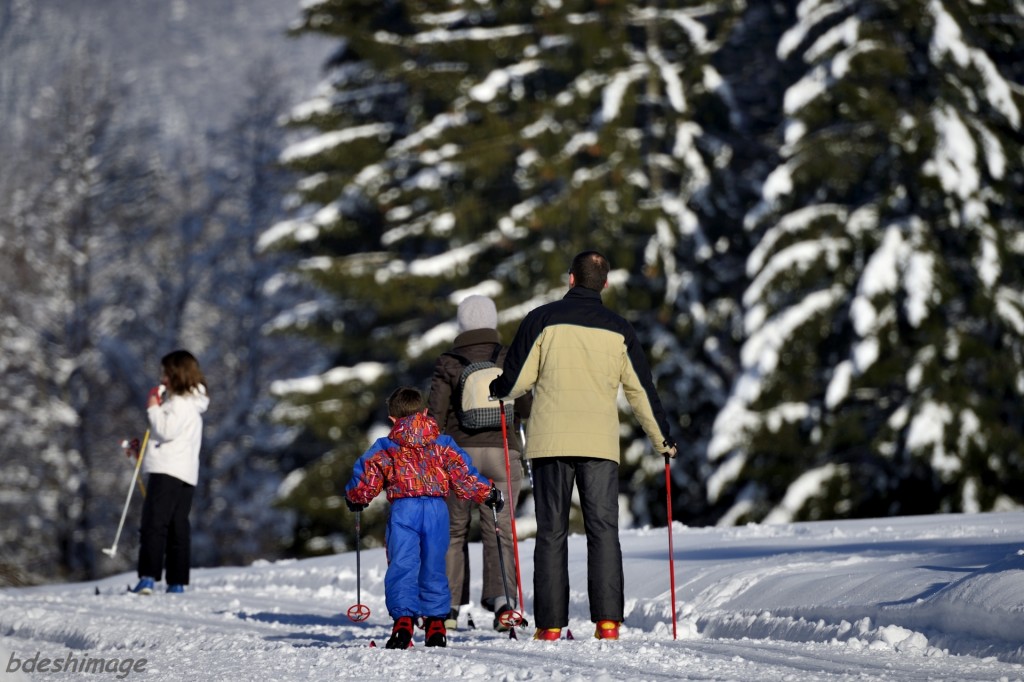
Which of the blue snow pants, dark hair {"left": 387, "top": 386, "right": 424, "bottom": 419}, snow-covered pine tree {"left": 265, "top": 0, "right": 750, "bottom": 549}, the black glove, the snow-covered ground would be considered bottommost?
the snow-covered ground

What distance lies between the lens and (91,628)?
951 centimetres

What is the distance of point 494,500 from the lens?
28.9 ft

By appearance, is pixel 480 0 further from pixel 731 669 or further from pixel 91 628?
pixel 731 669

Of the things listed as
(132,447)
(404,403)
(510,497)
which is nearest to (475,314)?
(510,497)

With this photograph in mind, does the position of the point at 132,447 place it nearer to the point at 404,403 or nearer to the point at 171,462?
the point at 171,462

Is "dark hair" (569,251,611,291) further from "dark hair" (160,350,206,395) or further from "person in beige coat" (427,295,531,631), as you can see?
"dark hair" (160,350,206,395)

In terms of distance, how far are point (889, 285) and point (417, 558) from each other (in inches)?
525

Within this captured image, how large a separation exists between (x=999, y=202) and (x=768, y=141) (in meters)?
6.20

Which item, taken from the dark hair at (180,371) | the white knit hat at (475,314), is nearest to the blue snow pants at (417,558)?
the white knit hat at (475,314)

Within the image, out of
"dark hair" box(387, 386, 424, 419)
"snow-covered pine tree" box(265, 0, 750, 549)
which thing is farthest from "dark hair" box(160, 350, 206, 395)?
"snow-covered pine tree" box(265, 0, 750, 549)

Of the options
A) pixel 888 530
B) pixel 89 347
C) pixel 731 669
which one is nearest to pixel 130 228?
pixel 89 347

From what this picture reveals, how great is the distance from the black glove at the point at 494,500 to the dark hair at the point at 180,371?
13.3 ft

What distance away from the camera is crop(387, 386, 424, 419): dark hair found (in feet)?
27.7

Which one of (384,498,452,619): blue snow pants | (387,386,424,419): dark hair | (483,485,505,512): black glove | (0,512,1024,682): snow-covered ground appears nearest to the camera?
(0,512,1024,682): snow-covered ground
